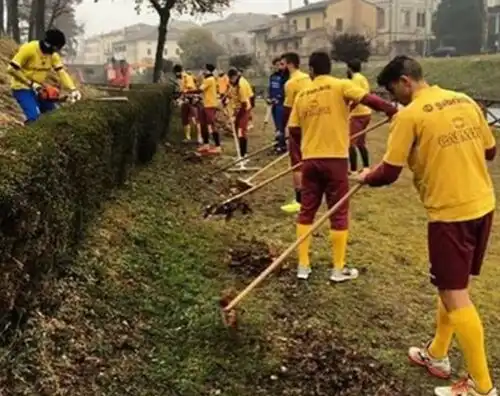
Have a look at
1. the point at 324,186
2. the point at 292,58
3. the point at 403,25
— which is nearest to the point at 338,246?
the point at 324,186

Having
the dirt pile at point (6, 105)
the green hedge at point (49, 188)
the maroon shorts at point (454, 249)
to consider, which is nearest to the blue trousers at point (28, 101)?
the dirt pile at point (6, 105)

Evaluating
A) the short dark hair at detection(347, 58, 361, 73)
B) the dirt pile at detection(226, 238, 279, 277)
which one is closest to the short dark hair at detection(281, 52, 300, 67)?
the short dark hair at detection(347, 58, 361, 73)

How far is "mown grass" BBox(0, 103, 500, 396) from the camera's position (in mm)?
4168

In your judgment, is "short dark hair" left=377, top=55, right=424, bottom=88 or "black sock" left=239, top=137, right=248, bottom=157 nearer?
"short dark hair" left=377, top=55, right=424, bottom=88

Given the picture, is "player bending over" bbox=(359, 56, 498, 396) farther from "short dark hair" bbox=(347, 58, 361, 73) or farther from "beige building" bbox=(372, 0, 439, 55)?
"beige building" bbox=(372, 0, 439, 55)

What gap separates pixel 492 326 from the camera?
5.33 m

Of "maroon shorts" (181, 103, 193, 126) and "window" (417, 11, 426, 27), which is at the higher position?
"window" (417, 11, 426, 27)

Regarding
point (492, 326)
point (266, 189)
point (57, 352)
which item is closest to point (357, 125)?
point (266, 189)

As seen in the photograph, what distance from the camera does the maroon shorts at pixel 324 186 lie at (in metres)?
5.88

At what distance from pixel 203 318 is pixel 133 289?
2.18 feet

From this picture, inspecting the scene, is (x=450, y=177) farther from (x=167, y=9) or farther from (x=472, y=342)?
(x=167, y=9)

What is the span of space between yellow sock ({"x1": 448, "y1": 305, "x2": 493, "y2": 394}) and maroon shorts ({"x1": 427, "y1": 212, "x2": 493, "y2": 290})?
0.16 m

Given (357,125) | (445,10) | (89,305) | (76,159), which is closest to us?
(89,305)

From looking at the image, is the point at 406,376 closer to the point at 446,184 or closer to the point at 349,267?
the point at 446,184
